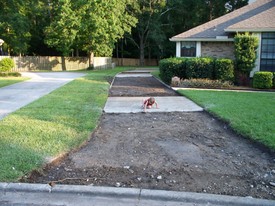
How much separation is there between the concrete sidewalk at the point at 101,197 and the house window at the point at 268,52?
14485mm

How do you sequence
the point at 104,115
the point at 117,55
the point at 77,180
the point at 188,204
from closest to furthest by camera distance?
the point at 188,204
the point at 77,180
the point at 104,115
the point at 117,55

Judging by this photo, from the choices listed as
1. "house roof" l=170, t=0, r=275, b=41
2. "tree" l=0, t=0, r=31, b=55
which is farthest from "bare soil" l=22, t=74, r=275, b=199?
"tree" l=0, t=0, r=31, b=55

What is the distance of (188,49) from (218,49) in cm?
201

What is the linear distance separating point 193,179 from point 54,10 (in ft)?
104

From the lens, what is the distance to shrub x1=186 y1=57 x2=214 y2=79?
48.1 ft

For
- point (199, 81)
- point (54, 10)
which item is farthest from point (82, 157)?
point (54, 10)

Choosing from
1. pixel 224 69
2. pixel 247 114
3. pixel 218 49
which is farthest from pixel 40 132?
pixel 218 49

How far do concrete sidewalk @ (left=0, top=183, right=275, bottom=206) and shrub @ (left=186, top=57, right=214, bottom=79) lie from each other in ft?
38.9

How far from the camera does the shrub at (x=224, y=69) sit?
14.5m

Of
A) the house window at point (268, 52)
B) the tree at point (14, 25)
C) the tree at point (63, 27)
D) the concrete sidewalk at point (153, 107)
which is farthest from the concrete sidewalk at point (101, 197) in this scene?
the tree at point (14, 25)

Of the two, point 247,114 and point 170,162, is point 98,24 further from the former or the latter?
point 170,162

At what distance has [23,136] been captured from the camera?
5430 mm

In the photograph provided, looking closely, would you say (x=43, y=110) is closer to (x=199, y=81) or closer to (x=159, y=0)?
(x=199, y=81)

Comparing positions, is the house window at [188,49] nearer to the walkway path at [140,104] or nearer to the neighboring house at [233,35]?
the neighboring house at [233,35]
